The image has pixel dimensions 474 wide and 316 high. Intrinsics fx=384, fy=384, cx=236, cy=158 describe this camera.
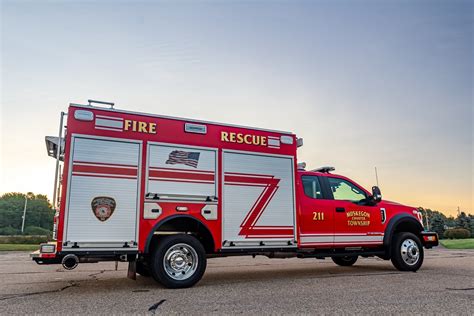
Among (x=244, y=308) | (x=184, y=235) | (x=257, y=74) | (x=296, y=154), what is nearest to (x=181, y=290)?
(x=184, y=235)

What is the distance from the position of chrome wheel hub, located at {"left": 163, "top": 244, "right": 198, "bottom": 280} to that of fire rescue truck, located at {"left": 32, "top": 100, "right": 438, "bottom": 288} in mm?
17

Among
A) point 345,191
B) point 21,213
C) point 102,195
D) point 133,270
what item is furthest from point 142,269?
point 21,213

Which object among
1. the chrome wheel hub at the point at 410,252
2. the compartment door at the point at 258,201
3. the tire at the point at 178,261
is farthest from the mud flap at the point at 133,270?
the chrome wheel hub at the point at 410,252

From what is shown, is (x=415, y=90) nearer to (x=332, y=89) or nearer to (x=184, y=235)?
(x=332, y=89)

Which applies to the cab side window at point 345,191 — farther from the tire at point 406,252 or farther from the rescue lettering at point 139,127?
Result: the rescue lettering at point 139,127

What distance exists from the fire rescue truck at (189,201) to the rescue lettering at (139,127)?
0.02 m

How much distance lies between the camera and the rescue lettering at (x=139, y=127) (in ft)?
21.5

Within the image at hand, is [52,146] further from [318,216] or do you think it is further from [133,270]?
[318,216]

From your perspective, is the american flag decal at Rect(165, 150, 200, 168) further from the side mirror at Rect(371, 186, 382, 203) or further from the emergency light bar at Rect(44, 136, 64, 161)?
the side mirror at Rect(371, 186, 382, 203)

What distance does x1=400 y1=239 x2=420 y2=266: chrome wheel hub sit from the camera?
8617 mm

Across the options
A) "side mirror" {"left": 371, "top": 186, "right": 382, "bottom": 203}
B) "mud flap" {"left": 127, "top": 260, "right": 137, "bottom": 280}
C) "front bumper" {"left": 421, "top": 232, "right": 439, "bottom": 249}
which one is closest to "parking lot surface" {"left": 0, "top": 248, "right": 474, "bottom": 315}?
"mud flap" {"left": 127, "top": 260, "right": 137, "bottom": 280}

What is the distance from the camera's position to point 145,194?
6.46 meters

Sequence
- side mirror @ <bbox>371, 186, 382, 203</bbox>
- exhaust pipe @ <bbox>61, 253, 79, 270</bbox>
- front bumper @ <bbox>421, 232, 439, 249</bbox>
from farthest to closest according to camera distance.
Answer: front bumper @ <bbox>421, 232, 439, 249</bbox> → side mirror @ <bbox>371, 186, 382, 203</bbox> → exhaust pipe @ <bbox>61, 253, 79, 270</bbox>

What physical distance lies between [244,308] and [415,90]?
13352mm
